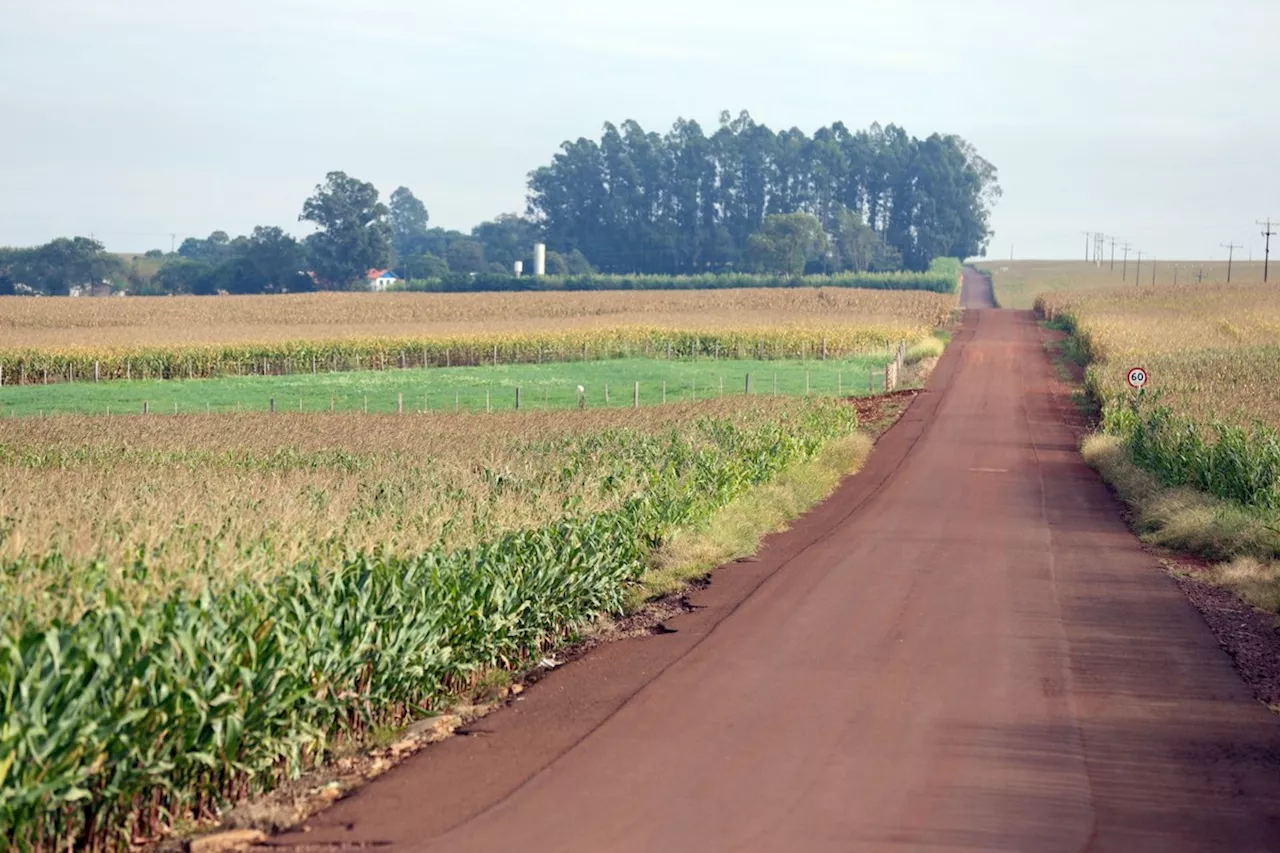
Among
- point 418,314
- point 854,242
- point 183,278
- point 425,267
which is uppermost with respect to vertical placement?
point 854,242

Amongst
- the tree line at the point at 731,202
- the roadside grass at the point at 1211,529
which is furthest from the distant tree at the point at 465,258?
the roadside grass at the point at 1211,529

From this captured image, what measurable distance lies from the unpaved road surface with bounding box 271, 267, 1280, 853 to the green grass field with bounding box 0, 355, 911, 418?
94.9 feet

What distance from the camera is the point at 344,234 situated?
143 metres

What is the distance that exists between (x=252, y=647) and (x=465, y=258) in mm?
167154

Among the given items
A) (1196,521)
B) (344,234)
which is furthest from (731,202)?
(1196,521)

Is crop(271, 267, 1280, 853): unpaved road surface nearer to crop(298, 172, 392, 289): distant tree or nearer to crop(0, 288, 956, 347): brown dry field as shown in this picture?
crop(0, 288, 956, 347): brown dry field

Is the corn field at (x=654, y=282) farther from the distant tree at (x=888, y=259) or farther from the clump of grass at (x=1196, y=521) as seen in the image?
the clump of grass at (x=1196, y=521)

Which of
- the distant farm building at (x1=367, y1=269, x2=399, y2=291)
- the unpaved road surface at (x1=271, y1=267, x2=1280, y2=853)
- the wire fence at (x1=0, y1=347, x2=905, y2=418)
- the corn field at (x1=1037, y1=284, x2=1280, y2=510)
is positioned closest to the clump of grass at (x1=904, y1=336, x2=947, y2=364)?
the wire fence at (x1=0, y1=347, x2=905, y2=418)

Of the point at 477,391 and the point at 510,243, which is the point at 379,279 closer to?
the point at 510,243

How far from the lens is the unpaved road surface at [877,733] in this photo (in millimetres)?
9344

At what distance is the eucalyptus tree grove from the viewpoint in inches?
6531

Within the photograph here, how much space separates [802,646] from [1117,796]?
5.11 metres

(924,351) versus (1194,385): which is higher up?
(1194,385)

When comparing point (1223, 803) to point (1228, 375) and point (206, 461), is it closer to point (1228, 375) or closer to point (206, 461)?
point (206, 461)
